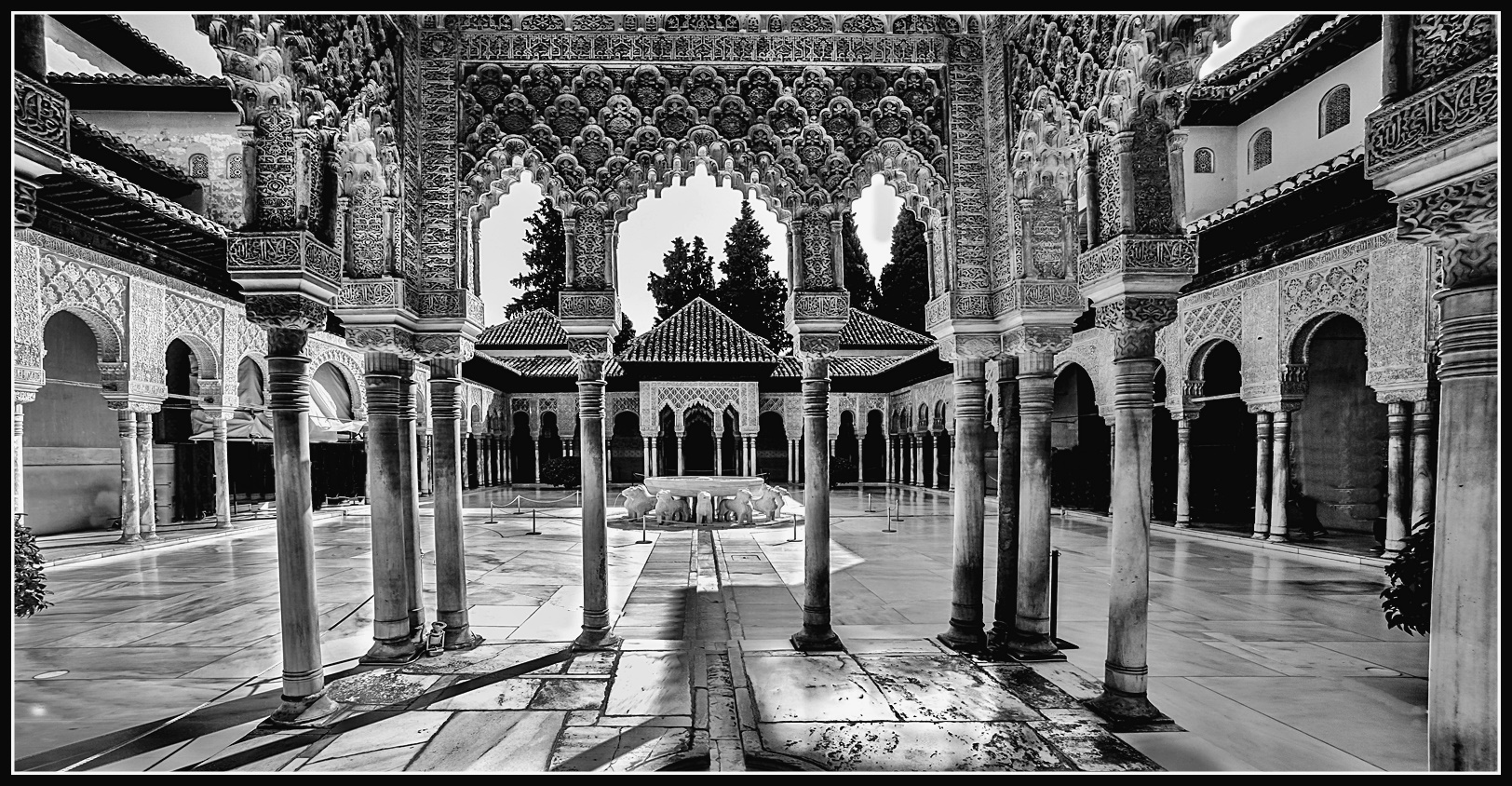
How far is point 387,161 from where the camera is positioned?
591 centimetres

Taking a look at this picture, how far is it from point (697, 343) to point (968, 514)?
20852mm

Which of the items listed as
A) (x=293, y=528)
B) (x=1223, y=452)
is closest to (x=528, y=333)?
(x=1223, y=452)

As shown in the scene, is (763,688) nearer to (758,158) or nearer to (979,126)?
(758,158)

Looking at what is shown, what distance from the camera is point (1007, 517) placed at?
6465mm

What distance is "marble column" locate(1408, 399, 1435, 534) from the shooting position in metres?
9.53

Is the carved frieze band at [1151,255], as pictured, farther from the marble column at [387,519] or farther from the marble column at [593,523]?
the marble column at [387,519]

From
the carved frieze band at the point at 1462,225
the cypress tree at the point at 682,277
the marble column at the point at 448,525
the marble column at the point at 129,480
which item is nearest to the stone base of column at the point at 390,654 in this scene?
the marble column at the point at 448,525

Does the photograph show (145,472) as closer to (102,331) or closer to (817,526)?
(102,331)

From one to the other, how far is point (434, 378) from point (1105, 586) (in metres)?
8.52

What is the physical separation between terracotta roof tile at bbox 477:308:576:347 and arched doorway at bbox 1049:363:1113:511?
802 inches

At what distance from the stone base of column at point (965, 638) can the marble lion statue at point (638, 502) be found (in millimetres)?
11935

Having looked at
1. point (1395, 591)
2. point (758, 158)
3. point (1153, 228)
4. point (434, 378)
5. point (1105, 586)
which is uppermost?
point (758, 158)

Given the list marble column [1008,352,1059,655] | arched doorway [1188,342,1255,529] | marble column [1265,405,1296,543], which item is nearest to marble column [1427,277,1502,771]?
marble column [1008,352,1059,655]
